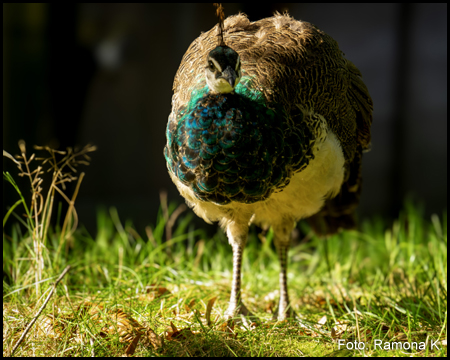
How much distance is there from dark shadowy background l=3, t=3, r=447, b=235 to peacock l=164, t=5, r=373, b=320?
2.12 metres

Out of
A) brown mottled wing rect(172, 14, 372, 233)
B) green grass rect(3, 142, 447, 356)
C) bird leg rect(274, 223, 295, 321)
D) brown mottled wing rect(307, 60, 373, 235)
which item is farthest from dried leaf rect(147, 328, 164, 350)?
brown mottled wing rect(307, 60, 373, 235)

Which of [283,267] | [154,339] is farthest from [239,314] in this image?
[154,339]

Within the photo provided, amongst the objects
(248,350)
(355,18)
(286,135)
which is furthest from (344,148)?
(355,18)

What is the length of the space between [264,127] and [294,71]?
1.60 feet

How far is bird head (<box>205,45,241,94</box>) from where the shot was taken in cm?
207

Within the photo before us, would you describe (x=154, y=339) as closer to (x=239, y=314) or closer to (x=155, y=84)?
(x=239, y=314)

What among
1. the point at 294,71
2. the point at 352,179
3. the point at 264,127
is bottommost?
the point at 352,179

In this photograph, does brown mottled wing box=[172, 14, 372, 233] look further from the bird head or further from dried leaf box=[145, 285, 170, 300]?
dried leaf box=[145, 285, 170, 300]

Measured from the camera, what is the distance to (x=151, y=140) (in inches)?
195

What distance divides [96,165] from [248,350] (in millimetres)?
→ 3223

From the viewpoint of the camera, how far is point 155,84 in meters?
4.84

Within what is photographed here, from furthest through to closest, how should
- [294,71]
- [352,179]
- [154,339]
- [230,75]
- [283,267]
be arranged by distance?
[352,179], [283,267], [294,71], [154,339], [230,75]

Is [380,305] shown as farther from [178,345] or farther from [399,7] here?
[399,7]

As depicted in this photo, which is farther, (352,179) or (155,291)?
(352,179)
